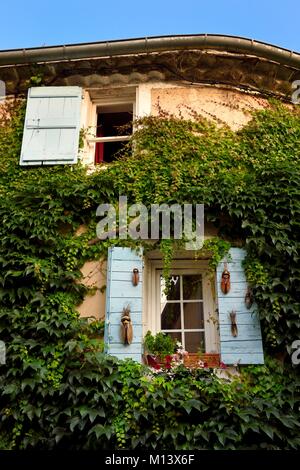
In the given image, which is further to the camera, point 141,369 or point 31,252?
point 31,252

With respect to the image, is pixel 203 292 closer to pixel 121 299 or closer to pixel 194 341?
pixel 194 341

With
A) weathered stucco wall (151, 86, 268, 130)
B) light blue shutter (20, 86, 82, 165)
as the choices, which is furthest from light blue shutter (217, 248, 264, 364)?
light blue shutter (20, 86, 82, 165)

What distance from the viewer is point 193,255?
207 inches

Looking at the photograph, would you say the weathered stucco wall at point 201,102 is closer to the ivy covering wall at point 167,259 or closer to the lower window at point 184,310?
the ivy covering wall at point 167,259

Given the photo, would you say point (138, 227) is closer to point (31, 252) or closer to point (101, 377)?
point (31, 252)

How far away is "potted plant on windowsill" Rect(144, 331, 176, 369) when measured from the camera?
4637 mm

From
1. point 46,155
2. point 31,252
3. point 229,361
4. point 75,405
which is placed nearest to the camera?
point 75,405

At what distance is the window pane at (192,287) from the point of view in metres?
5.20

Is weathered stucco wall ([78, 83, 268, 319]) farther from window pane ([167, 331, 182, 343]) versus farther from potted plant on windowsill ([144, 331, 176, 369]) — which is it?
potted plant on windowsill ([144, 331, 176, 369])

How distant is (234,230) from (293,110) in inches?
87.2

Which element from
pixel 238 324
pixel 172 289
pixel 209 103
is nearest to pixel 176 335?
pixel 172 289

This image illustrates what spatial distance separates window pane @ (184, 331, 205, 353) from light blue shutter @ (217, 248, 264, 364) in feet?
1.23

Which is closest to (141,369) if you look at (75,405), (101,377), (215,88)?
(101,377)

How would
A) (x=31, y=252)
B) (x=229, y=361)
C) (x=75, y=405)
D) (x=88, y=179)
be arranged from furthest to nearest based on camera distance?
(x=88, y=179), (x=31, y=252), (x=229, y=361), (x=75, y=405)
